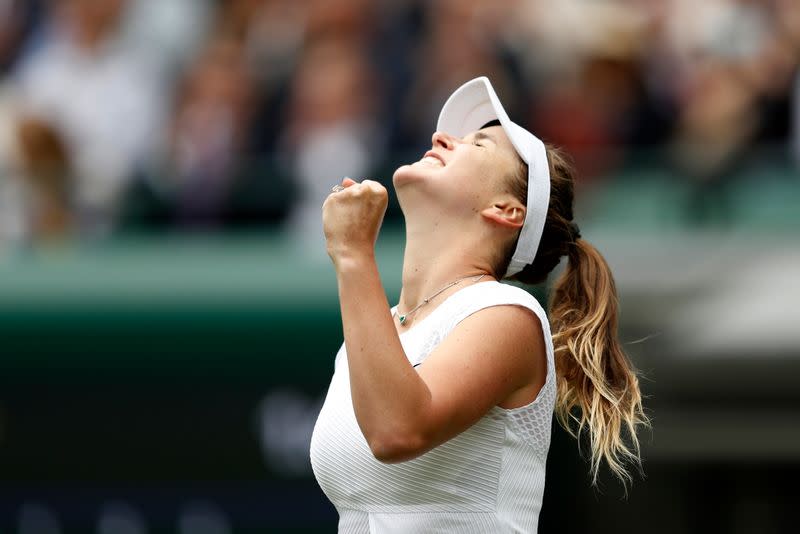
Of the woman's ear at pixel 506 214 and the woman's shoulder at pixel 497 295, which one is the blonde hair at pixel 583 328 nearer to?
the woman's ear at pixel 506 214

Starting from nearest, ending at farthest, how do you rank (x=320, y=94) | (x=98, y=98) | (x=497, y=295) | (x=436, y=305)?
1. (x=497, y=295)
2. (x=436, y=305)
3. (x=320, y=94)
4. (x=98, y=98)

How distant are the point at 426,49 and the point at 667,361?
2.28 m

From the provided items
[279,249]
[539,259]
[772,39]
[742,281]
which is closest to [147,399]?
[279,249]

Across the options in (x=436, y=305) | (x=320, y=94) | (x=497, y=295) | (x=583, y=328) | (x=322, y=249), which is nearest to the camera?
(x=497, y=295)

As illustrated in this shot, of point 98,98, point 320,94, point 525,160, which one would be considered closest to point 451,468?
point 525,160

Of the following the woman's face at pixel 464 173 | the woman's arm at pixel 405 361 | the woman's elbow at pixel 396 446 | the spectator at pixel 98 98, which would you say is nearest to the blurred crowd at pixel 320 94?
the spectator at pixel 98 98

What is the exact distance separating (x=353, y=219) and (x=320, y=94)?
14.9ft

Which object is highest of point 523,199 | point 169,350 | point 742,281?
point 523,199

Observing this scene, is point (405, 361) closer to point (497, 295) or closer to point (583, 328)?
point (497, 295)

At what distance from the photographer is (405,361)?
2.38 m

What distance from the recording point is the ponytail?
109 inches

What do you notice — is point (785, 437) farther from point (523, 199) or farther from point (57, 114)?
→ point (57, 114)

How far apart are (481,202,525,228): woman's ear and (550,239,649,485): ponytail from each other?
0.65 ft

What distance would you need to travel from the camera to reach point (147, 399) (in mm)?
6371
